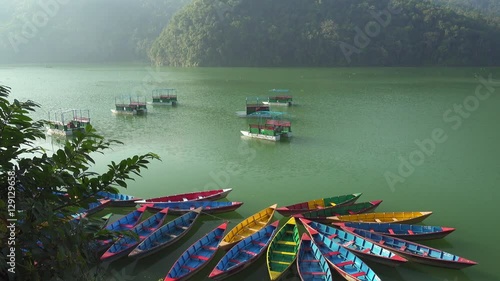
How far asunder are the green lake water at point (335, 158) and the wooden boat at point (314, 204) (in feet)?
3.60

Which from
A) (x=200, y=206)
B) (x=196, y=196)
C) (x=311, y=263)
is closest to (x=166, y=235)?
(x=200, y=206)

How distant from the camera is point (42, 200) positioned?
2.84 metres

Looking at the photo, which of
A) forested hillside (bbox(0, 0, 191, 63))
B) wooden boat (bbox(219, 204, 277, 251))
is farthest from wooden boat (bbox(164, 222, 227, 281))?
forested hillside (bbox(0, 0, 191, 63))

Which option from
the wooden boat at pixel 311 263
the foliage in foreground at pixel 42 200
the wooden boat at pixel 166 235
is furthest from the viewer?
the wooden boat at pixel 166 235

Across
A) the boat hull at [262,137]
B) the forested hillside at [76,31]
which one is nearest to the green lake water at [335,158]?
the boat hull at [262,137]

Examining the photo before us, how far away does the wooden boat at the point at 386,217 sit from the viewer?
1071cm

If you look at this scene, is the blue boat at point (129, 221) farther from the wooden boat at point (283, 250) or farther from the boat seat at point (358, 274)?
the boat seat at point (358, 274)

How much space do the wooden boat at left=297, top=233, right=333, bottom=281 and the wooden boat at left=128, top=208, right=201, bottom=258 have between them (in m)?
2.99

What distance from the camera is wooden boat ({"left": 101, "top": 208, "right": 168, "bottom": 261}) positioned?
28.9 ft

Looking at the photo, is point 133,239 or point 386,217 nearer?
point 133,239

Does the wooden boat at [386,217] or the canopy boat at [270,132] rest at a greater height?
the canopy boat at [270,132]

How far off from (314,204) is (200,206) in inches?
128

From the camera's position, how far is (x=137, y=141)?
20188 mm

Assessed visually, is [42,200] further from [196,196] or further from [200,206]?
Answer: [196,196]
